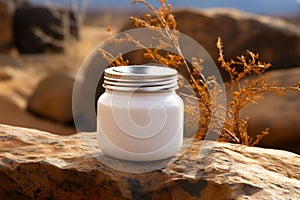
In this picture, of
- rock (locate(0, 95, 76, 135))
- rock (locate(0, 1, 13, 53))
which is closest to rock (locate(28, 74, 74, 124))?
rock (locate(0, 95, 76, 135))

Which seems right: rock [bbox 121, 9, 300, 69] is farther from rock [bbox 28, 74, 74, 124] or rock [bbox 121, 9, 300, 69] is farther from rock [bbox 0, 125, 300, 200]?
rock [bbox 0, 125, 300, 200]

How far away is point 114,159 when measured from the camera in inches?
50.3

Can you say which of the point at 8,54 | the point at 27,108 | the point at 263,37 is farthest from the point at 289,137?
the point at 8,54

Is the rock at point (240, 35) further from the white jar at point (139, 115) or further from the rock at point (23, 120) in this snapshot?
the white jar at point (139, 115)

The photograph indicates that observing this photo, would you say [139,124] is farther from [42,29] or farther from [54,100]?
[42,29]

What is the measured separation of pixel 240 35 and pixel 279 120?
110 centimetres

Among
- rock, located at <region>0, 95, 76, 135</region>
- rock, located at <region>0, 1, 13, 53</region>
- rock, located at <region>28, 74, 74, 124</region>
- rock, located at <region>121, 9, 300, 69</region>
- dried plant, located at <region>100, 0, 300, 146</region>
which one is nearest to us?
dried plant, located at <region>100, 0, 300, 146</region>

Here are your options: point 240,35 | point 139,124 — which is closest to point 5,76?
point 240,35

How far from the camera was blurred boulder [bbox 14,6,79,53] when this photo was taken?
660 cm

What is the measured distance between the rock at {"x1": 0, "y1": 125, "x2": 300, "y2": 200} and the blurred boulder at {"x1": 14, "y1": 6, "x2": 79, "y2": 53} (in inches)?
209

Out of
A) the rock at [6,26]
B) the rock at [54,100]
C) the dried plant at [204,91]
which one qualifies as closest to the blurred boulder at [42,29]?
the rock at [6,26]

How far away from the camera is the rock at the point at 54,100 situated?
13.9 ft

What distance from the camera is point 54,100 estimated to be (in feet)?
14.0

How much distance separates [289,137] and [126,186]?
1838mm
